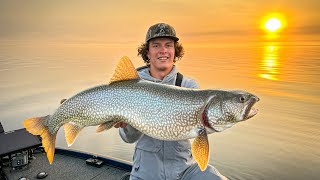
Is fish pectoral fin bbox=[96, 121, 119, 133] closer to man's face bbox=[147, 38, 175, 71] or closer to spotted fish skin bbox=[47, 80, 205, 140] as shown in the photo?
spotted fish skin bbox=[47, 80, 205, 140]

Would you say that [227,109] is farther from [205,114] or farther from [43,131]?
[43,131]

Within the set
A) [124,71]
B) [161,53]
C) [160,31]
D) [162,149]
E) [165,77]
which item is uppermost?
[160,31]

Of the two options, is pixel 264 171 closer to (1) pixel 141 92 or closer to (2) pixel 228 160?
(2) pixel 228 160

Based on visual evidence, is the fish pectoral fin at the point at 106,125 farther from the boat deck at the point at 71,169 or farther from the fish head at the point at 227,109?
the boat deck at the point at 71,169

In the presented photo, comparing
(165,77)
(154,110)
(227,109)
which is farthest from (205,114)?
(165,77)

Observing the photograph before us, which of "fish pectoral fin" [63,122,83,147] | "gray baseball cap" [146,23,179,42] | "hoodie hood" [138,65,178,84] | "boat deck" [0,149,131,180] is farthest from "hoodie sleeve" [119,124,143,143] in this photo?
"boat deck" [0,149,131,180]

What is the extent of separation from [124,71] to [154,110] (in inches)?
22.7

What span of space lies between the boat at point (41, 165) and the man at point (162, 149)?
161 centimetres

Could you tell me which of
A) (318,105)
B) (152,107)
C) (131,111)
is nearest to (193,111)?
(152,107)

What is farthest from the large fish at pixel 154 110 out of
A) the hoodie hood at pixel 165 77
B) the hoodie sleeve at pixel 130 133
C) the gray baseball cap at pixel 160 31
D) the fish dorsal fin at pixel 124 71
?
the gray baseball cap at pixel 160 31

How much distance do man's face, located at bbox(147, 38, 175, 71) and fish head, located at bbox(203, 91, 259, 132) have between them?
125 cm

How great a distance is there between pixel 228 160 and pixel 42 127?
8290 mm

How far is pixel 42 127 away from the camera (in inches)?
132

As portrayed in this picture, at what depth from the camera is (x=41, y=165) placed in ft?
19.0
